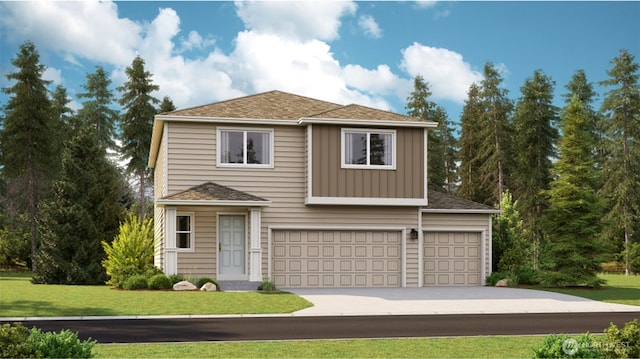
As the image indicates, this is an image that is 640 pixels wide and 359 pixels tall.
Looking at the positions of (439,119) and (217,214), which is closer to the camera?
(217,214)

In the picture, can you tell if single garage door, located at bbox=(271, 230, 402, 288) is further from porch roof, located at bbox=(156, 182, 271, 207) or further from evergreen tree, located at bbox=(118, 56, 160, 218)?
evergreen tree, located at bbox=(118, 56, 160, 218)

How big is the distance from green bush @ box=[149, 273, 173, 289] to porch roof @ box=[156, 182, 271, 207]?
2.53m

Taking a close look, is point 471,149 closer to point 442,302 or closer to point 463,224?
point 463,224

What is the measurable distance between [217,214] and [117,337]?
524 inches

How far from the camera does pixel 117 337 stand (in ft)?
44.3

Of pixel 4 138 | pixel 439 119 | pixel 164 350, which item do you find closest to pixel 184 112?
pixel 164 350

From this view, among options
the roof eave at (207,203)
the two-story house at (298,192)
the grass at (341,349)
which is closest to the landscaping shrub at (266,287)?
the two-story house at (298,192)

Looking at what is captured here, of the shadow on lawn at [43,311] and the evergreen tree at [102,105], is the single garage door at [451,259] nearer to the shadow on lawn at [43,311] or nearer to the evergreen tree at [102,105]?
the shadow on lawn at [43,311]

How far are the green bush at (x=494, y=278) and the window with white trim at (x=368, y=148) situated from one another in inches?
230

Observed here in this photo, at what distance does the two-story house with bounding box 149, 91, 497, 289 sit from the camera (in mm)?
26484

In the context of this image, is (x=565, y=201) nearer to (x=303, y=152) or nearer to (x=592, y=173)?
(x=592, y=173)

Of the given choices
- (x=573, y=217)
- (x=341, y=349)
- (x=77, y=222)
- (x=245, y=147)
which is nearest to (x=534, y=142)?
(x=573, y=217)

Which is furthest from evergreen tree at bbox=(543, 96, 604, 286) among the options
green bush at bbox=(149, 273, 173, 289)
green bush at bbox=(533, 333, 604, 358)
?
green bush at bbox=(533, 333, 604, 358)

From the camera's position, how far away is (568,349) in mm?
8969
